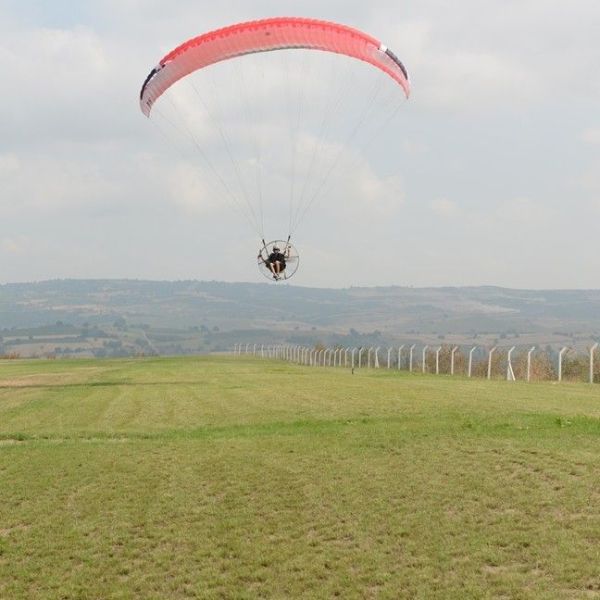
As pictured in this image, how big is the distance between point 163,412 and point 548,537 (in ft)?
61.0

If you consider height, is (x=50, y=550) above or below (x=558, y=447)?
below

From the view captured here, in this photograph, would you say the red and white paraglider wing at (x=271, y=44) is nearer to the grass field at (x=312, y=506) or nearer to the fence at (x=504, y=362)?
the grass field at (x=312, y=506)

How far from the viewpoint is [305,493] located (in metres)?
15.5

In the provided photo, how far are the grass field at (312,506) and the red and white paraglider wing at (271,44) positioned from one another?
1411cm

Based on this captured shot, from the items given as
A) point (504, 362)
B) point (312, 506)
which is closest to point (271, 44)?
point (312, 506)

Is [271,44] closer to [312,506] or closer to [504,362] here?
[312,506]

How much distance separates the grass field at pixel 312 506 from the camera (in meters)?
11.7

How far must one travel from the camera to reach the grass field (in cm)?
1170

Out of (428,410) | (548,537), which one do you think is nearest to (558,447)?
(548,537)

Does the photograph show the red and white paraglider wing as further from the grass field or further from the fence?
the fence

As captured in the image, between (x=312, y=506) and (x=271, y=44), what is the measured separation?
2075 cm

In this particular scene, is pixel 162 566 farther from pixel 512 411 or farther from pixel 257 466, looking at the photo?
pixel 512 411

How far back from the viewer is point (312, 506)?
14.7m

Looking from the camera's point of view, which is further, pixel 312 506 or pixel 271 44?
pixel 271 44
